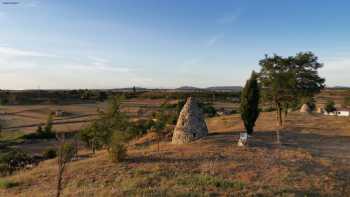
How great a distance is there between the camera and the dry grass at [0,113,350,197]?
1137 cm

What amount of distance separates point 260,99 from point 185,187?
1580cm

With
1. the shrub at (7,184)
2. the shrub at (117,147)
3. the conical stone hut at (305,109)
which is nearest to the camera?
the shrub at (7,184)

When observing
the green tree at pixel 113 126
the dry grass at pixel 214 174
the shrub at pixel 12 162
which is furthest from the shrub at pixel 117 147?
the shrub at pixel 12 162

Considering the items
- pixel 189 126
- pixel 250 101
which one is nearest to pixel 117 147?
pixel 189 126

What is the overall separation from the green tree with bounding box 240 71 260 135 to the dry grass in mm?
2608

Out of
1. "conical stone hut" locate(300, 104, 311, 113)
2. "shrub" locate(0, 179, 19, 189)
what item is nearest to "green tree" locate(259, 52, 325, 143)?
"shrub" locate(0, 179, 19, 189)

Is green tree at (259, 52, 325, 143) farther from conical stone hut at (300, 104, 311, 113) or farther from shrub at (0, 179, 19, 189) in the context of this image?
conical stone hut at (300, 104, 311, 113)

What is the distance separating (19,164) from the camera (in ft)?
75.8

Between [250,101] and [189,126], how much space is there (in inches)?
228

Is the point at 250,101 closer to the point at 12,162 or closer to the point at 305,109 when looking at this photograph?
the point at 12,162

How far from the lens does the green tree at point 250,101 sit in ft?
76.8

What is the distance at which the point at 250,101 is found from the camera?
23578 millimetres

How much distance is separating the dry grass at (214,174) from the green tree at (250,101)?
2608mm

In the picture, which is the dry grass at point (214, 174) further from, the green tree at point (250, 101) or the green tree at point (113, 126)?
the green tree at point (250, 101)
